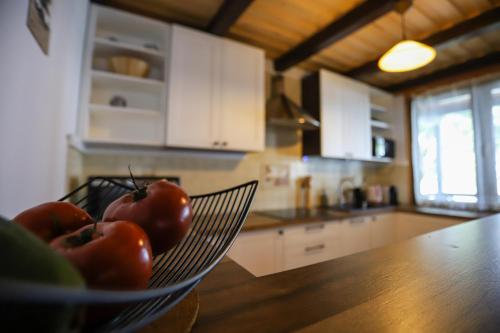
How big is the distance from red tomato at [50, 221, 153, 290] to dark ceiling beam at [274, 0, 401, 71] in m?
1.90

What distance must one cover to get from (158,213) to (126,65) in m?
1.57

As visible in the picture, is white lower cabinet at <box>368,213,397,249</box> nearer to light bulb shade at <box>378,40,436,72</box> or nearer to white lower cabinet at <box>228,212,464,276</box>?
white lower cabinet at <box>228,212,464,276</box>

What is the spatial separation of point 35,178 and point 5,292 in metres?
0.99

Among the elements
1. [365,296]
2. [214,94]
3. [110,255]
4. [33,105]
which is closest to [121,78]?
[214,94]

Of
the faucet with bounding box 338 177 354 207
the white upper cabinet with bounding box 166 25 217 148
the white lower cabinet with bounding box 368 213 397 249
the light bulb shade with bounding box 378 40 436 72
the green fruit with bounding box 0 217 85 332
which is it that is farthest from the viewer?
the faucet with bounding box 338 177 354 207

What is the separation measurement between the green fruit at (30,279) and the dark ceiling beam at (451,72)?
10.9 ft

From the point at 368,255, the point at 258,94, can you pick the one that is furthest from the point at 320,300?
the point at 258,94

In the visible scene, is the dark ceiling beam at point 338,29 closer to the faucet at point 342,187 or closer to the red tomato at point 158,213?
the faucet at point 342,187

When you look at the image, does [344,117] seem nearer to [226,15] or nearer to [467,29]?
[467,29]

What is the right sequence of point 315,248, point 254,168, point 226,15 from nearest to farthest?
point 226,15 → point 315,248 → point 254,168

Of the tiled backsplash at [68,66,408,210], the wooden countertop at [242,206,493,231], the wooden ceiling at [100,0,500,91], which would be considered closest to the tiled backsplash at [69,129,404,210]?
the tiled backsplash at [68,66,408,210]

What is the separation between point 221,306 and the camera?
0.37m

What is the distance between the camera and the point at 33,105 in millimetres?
768

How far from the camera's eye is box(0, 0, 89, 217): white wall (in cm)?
61
